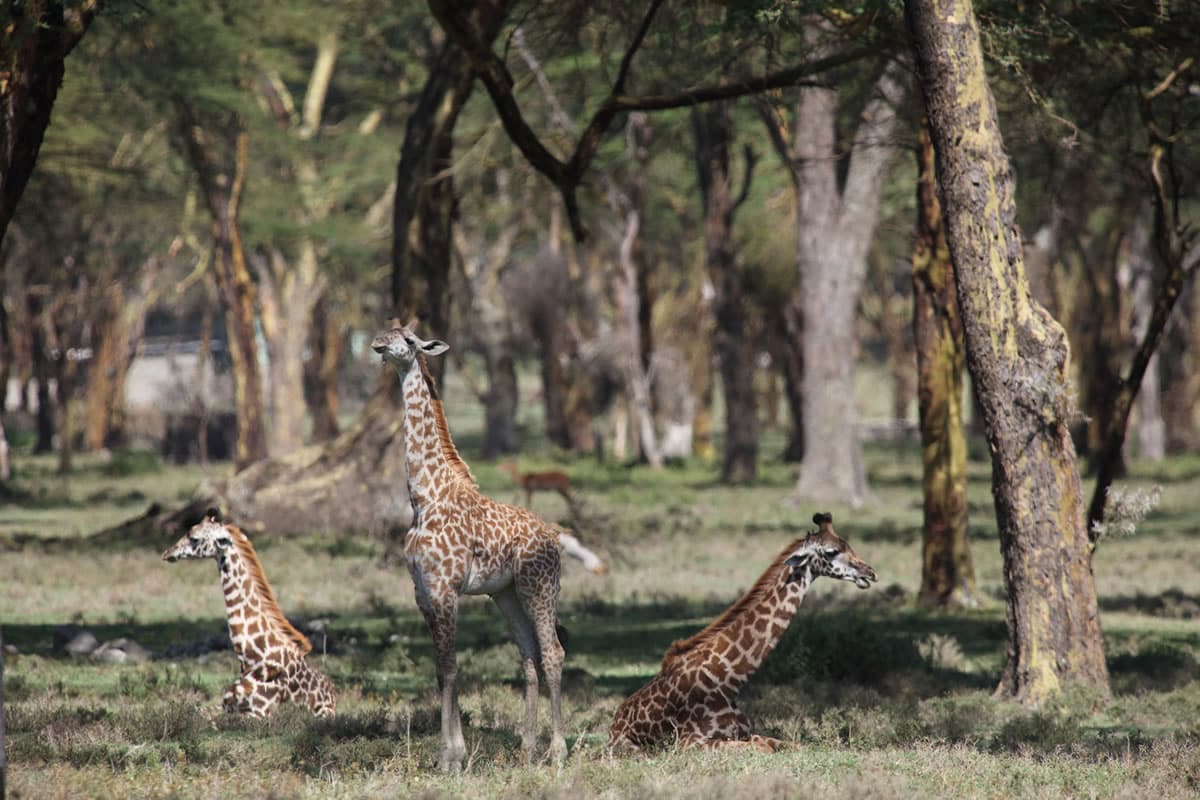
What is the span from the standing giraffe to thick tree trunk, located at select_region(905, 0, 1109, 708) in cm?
379

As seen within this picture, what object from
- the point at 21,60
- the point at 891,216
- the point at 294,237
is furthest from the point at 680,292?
the point at 21,60

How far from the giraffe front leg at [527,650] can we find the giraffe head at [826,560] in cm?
157

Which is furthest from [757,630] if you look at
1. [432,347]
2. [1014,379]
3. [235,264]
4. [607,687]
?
[235,264]

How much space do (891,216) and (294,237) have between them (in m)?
16.9

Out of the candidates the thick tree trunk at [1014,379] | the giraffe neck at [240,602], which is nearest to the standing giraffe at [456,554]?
the giraffe neck at [240,602]

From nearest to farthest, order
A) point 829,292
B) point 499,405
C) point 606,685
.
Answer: point 606,685 < point 829,292 < point 499,405

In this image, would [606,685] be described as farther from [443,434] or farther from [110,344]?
[110,344]

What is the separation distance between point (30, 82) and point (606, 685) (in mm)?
6238

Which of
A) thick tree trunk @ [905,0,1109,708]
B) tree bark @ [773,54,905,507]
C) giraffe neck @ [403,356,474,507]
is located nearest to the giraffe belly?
giraffe neck @ [403,356,474,507]

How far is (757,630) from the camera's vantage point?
30.5 feet

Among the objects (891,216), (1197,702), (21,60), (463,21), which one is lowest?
(1197,702)

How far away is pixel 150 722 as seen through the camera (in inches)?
394

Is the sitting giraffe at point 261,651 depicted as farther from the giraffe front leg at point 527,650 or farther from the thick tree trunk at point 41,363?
the thick tree trunk at point 41,363

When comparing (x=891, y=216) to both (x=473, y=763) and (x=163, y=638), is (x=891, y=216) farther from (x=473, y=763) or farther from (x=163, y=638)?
(x=473, y=763)
